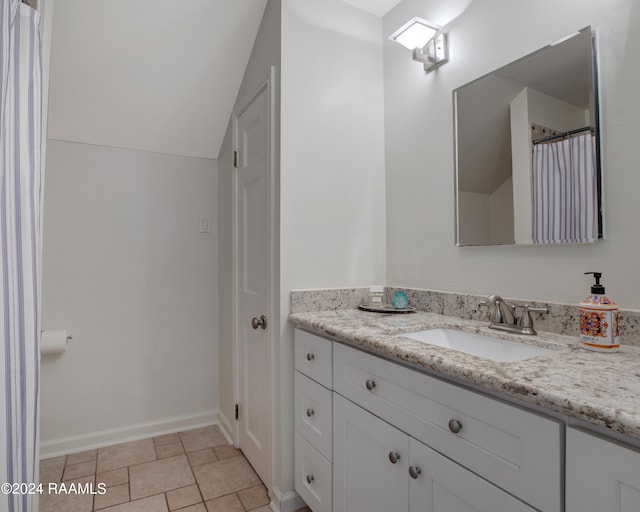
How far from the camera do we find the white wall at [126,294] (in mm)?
2162

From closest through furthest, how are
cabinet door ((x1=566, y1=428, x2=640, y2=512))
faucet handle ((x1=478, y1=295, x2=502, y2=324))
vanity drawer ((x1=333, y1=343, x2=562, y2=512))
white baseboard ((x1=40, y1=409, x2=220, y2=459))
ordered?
cabinet door ((x1=566, y1=428, x2=640, y2=512)) → vanity drawer ((x1=333, y1=343, x2=562, y2=512)) → faucet handle ((x1=478, y1=295, x2=502, y2=324)) → white baseboard ((x1=40, y1=409, x2=220, y2=459))

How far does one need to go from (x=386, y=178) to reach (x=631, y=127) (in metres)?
1.04

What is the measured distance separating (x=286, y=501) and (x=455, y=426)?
113 cm

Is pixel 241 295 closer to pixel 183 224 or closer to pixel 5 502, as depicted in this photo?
pixel 183 224

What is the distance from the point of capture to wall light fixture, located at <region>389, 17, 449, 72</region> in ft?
5.08

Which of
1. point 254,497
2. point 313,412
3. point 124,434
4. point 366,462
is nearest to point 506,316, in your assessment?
point 366,462

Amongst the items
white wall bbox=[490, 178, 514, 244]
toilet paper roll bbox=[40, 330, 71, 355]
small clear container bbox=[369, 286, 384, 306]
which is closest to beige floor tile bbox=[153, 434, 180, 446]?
toilet paper roll bbox=[40, 330, 71, 355]

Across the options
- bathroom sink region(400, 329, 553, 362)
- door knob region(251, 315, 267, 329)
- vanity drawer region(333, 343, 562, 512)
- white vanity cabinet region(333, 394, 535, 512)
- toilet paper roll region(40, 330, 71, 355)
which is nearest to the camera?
vanity drawer region(333, 343, 562, 512)

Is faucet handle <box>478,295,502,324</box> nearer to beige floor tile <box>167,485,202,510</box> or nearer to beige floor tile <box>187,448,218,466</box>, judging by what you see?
beige floor tile <box>167,485,202,510</box>

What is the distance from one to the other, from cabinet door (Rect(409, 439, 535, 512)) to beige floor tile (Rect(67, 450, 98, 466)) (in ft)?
6.43

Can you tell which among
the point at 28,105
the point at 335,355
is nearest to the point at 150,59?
the point at 28,105

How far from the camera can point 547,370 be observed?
0.80 m

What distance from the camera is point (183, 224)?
2.48 metres

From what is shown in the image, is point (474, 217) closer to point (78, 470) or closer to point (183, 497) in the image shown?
point (183, 497)
